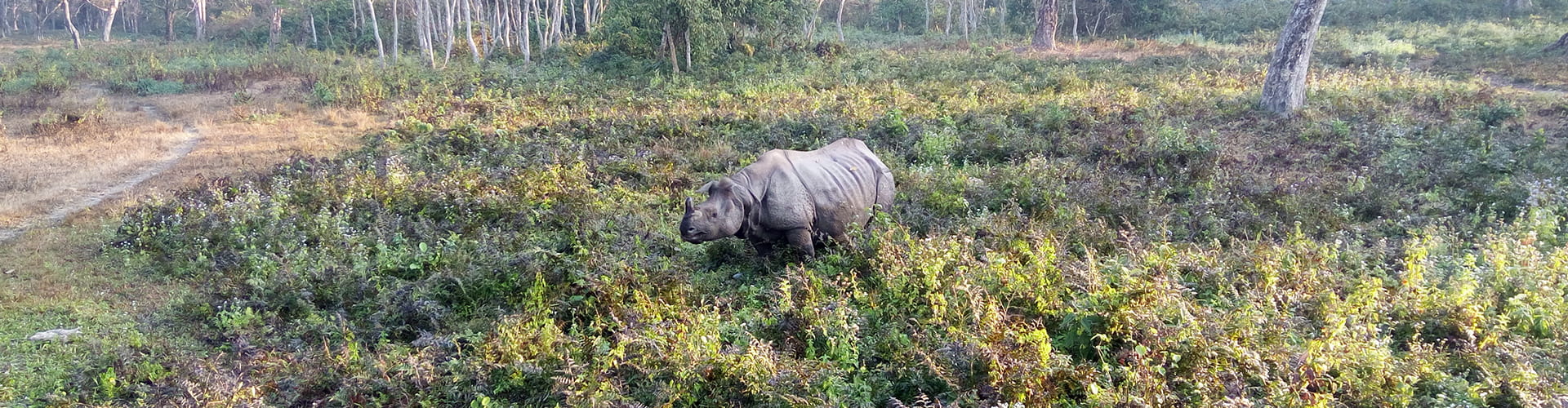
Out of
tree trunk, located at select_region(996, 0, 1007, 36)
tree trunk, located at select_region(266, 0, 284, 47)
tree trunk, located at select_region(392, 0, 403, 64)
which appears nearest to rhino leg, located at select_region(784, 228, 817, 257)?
tree trunk, located at select_region(392, 0, 403, 64)

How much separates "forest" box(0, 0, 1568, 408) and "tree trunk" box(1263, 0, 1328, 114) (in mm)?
63

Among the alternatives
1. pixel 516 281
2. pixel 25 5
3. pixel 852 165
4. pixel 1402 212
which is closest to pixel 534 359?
pixel 516 281

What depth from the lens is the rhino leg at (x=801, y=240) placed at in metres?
7.71

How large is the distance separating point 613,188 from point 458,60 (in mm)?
19047

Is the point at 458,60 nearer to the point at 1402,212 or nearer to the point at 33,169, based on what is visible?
the point at 33,169

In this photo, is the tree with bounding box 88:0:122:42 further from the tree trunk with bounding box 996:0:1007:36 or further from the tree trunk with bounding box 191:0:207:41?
the tree trunk with bounding box 996:0:1007:36

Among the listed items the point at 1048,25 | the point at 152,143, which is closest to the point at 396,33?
the point at 152,143

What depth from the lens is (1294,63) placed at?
15.4m

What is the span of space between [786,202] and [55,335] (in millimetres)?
6339

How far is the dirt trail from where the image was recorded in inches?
400

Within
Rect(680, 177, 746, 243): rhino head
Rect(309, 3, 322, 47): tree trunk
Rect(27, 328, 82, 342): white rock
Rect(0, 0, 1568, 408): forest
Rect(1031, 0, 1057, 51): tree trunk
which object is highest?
Rect(309, 3, 322, 47): tree trunk

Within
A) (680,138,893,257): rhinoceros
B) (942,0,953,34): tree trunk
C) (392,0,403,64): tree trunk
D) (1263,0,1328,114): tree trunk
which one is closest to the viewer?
(680,138,893,257): rhinoceros

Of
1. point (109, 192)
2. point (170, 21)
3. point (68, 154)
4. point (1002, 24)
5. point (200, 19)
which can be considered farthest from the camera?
point (170, 21)

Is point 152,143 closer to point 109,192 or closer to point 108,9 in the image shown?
point 109,192
